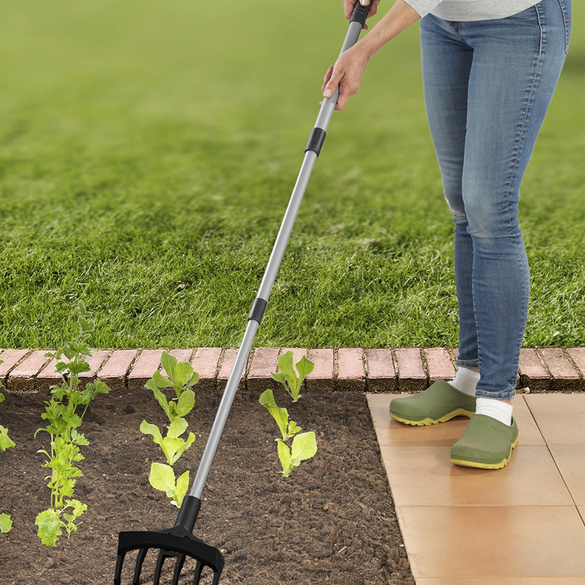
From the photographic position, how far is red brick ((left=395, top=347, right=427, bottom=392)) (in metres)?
2.92

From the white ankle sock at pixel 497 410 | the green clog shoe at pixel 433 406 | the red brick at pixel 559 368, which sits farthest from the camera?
the red brick at pixel 559 368

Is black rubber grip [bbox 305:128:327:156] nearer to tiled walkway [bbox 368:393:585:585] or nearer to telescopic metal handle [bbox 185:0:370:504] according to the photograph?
telescopic metal handle [bbox 185:0:370:504]

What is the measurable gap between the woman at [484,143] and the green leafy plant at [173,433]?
29.0 inches

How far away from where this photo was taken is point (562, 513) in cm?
223

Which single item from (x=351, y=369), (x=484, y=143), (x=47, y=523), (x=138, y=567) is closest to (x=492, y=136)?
(x=484, y=143)

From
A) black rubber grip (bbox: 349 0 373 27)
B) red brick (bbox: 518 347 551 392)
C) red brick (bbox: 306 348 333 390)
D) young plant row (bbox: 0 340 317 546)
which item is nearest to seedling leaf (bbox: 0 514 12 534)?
young plant row (bbox: 0 340 317 546)

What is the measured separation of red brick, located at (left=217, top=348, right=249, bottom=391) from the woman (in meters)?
0.61

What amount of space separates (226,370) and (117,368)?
1.39 feet

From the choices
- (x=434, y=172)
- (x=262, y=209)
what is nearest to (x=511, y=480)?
(x=262, y=209)

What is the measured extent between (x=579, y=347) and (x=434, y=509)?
4.03ft

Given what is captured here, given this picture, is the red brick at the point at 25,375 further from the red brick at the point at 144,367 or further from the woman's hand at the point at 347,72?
the woman's hand at the point at 347,72

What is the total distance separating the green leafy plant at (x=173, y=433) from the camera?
2.19 metres

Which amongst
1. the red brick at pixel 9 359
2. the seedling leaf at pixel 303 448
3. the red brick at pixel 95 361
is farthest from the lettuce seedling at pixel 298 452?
the red brick at pixel 9 359

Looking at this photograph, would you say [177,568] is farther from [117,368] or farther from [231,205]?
[231,205]
